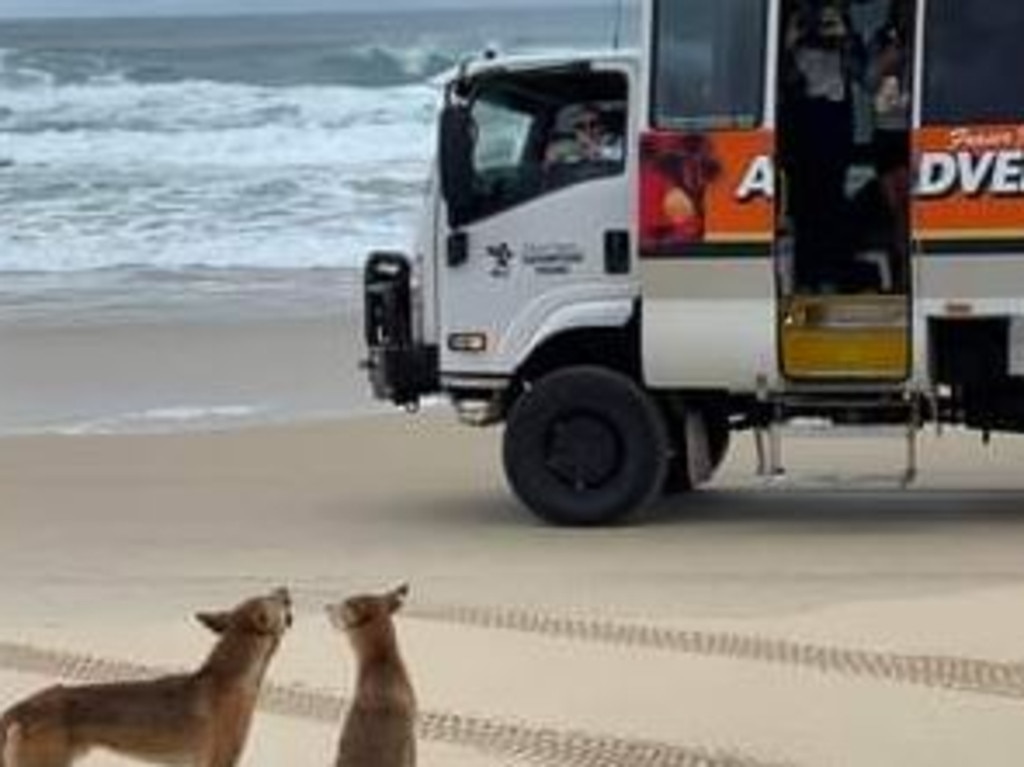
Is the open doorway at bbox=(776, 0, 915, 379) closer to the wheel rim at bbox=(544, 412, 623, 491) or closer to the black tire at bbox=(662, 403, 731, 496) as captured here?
the black tire at bbox=(662, 403, 731, 496)

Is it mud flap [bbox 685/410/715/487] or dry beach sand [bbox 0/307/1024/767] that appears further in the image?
mud flap [bbox 685/410/715/487]

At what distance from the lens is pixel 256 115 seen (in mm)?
52188

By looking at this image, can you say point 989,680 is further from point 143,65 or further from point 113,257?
point 143,65

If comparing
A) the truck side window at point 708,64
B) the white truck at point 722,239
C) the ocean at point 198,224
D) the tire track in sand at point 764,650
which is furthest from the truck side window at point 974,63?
the ocean at point 198,224

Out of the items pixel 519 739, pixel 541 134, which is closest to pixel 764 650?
pixel 519 739

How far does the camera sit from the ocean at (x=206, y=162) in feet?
91.9

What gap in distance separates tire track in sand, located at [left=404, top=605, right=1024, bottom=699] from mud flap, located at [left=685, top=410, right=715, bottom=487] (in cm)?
281

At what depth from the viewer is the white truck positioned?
12.1 m

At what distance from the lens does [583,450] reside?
12.9 metres

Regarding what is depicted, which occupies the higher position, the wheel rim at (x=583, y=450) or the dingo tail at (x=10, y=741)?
the dingo tail at (x=10, y=741)

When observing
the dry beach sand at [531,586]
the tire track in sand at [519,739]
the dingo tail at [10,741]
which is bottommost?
the dry beach sand at [531,586]

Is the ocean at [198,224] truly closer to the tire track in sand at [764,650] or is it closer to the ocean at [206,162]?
the ocean at [206,162]

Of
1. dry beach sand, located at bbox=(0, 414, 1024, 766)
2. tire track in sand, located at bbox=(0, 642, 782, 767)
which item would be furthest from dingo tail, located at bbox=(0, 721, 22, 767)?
tire track in sand, located at bbox=(0, 642, 782, 767)

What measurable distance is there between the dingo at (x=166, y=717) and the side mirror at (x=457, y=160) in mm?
6254
